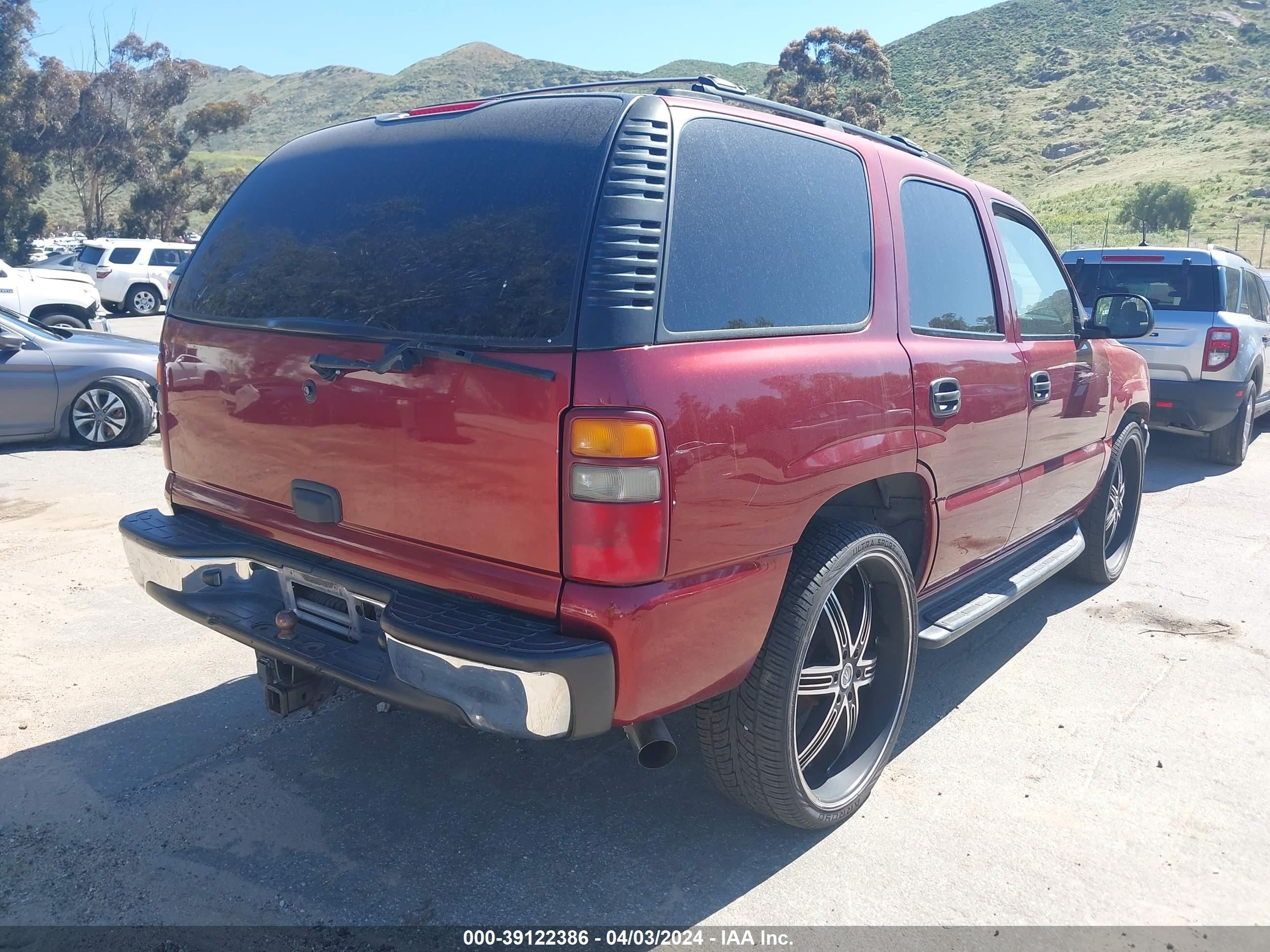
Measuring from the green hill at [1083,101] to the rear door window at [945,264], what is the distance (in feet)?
113

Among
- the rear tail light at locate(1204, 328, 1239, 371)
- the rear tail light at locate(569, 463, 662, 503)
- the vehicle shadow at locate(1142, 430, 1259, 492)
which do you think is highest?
the rear tail light at locate(569, 463, 662, 503)

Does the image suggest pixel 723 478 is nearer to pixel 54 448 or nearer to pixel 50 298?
pixel 54 448

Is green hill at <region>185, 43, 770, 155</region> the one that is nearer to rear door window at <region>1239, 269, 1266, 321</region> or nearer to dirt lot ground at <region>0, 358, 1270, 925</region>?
rear door window at <region>1239, 269, 1266, 321</region>

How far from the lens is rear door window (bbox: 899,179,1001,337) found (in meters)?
3.40

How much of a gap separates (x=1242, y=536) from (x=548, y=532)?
5971mm

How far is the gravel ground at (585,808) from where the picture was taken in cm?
269

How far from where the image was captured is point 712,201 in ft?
8.55

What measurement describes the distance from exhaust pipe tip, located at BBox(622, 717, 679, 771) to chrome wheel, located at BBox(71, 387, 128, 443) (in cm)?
737

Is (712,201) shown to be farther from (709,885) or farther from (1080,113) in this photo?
(1080,113)

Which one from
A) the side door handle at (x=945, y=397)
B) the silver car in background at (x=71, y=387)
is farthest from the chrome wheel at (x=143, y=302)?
the side door handle at (x=945, y=397)

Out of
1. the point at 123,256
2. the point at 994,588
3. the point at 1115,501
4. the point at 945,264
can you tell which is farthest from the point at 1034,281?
the point at 123,256

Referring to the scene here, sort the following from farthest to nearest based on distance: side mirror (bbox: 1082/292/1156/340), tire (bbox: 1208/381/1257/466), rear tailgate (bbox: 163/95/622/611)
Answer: tire (bbox: 1208/381/1257/466)
side mirror (bbox: 1082/292/1156/340)
rear tailgate (bbox: 163/95/622/611)

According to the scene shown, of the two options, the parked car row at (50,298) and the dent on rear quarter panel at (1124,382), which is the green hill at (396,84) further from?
the dent on rear quarter panel at (1124,382)

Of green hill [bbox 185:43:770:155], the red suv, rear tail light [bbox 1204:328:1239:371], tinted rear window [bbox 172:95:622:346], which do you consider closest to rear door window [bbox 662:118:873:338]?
the red suv
